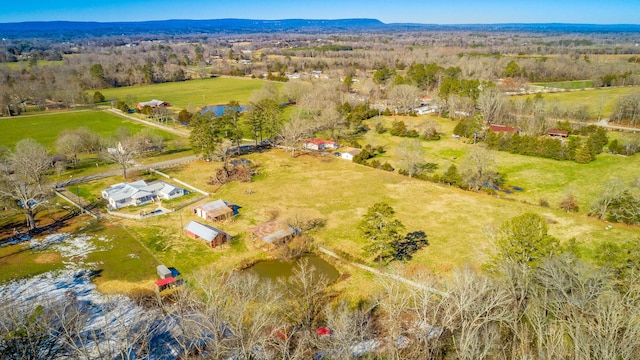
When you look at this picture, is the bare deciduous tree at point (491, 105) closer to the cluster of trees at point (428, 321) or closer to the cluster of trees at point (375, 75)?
the cluster of trees at point (375, 75)

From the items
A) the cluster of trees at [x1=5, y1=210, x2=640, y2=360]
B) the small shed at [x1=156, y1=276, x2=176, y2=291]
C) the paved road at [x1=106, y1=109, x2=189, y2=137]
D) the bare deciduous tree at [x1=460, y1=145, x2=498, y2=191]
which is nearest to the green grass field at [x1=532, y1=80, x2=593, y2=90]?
the bare deciduous tree at [x1=460, y1=145, x2=498, y2=191]

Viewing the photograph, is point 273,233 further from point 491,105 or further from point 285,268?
point 491,105

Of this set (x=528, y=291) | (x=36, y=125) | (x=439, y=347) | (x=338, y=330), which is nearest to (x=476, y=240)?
(x=528, y=291)

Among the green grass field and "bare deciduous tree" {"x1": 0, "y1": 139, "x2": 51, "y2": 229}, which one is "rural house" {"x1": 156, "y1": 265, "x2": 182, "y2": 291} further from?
the green grass field

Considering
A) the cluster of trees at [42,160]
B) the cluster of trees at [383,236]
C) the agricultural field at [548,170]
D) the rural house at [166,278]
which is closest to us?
the rural house at [166,278]

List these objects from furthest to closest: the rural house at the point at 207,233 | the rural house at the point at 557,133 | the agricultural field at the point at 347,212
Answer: the rural house at the point at 557,133 → the rural house at the point at 207,233 → the agricultural field at the point at 347,212

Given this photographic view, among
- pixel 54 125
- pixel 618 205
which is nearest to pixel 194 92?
pixel 54 125

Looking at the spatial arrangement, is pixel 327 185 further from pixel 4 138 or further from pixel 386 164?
pixel 4 138

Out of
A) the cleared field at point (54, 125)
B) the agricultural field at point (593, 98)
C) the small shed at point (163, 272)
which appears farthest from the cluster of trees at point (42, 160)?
the agricultural field at point (593, 98)

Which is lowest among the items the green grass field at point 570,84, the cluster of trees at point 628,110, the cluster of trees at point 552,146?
the cluster of trees at point 552,146
